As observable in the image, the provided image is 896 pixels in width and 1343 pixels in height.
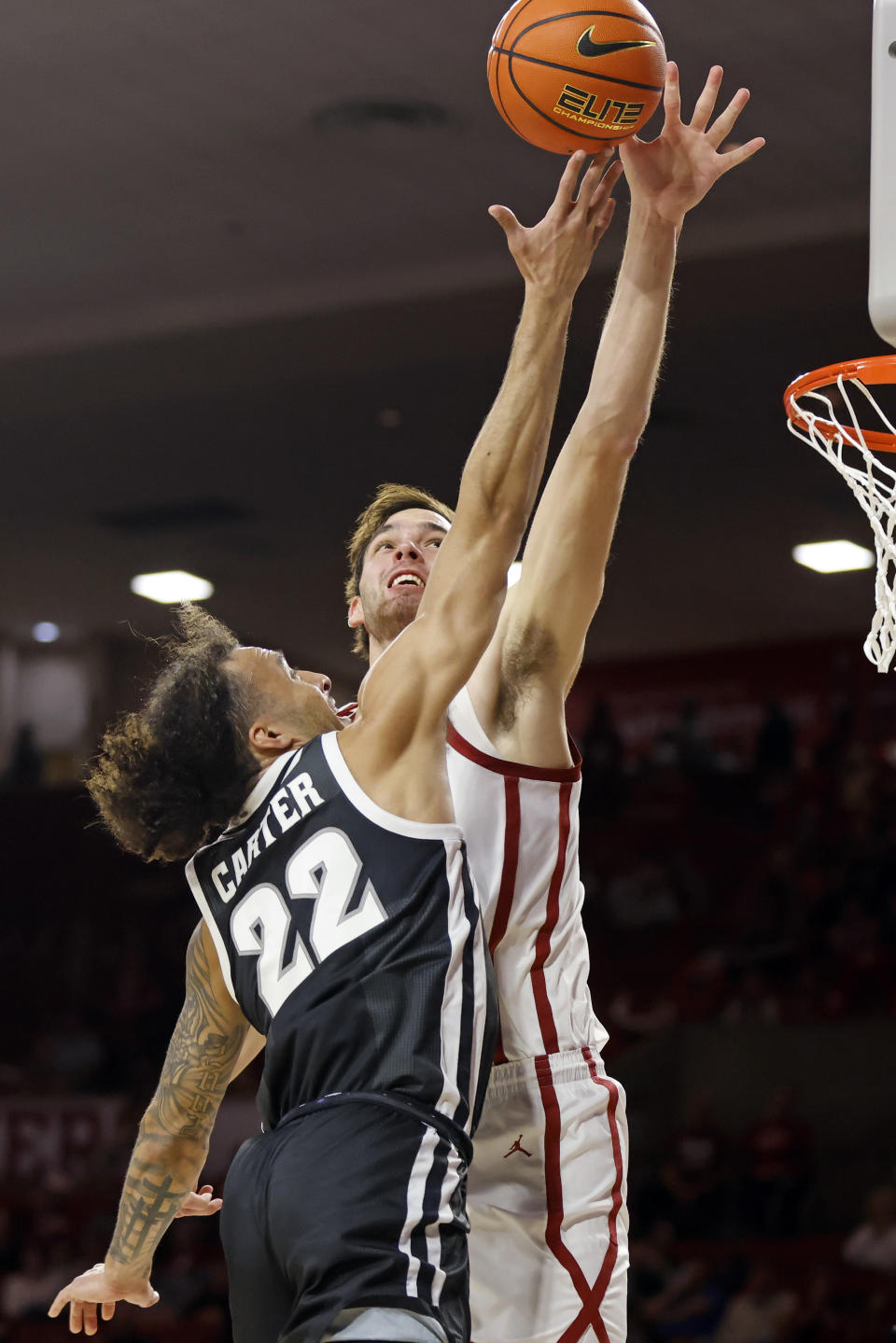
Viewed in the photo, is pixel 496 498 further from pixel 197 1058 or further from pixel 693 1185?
pixel 693 1185

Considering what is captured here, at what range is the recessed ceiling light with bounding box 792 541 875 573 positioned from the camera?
878 centimetres

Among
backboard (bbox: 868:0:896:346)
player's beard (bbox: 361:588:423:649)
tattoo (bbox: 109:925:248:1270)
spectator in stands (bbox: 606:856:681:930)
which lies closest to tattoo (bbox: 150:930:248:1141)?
tattoo (bbox: 109:925:248:1270)

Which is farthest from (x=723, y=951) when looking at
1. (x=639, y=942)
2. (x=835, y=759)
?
(x=835, y=759)

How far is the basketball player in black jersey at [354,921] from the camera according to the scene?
228cm

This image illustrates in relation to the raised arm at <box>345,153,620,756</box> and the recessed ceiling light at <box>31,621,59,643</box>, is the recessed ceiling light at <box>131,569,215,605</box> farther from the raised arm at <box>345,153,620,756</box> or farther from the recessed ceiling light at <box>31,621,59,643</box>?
the raised arm at <box>345,153,620,756</box>

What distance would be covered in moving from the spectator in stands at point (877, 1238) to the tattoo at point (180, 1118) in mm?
5543

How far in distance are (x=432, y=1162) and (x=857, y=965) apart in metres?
6.58

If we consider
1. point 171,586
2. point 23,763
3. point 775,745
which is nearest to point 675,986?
point 775,745

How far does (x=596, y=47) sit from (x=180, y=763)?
1.53 meters

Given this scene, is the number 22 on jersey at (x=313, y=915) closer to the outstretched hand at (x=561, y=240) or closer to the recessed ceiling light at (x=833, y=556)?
the outstretched hand at (x=561, y=240)

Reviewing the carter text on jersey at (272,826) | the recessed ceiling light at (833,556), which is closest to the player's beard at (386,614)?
the carter text on jersey at (272,826)

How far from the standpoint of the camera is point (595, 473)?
9.02ft

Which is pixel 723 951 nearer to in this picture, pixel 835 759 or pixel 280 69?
pixel 835 759

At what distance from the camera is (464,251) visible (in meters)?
7.86
